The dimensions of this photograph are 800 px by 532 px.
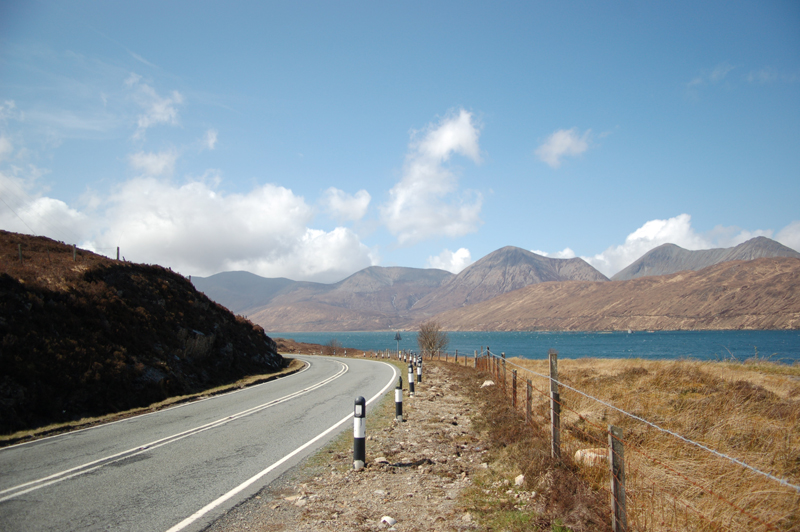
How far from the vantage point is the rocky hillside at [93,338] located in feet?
41.0

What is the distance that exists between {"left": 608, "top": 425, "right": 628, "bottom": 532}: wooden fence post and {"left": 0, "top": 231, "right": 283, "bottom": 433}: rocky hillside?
13.0 metres

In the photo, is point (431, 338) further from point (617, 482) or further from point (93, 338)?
point (617, 482)

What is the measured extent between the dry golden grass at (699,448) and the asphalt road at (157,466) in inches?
190

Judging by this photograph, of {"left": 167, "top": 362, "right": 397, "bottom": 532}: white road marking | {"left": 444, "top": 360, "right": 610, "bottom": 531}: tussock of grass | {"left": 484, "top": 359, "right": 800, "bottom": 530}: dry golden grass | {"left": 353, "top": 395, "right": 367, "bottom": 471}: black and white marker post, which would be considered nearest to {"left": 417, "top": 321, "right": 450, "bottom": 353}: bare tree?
{"left": 484, "top": 359, "right": 800, "bottom": 530}: dry golden grass

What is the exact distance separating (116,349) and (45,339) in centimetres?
268

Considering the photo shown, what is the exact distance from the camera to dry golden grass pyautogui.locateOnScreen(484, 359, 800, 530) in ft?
15.4

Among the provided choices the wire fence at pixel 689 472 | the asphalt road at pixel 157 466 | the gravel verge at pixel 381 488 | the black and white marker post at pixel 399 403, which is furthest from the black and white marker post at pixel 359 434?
the black and white marker post at pixel 399 403

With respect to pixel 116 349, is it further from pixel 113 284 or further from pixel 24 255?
pixel 24 255

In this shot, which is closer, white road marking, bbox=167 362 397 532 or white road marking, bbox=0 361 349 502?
white road marking, bbox=167 362 397 532

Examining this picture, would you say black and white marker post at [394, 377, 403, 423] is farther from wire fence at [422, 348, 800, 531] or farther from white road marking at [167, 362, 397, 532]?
wire fence at [422, 348, 800, 531]

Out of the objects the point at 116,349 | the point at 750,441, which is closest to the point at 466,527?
the point at 750,441

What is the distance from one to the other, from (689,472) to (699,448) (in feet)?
5.06

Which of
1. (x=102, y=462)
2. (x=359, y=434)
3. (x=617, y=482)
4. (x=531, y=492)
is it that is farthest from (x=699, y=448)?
(x=102, y=462)

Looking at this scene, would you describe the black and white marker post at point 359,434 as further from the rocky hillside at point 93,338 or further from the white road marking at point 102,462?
the rocky hillside at point 93,338
